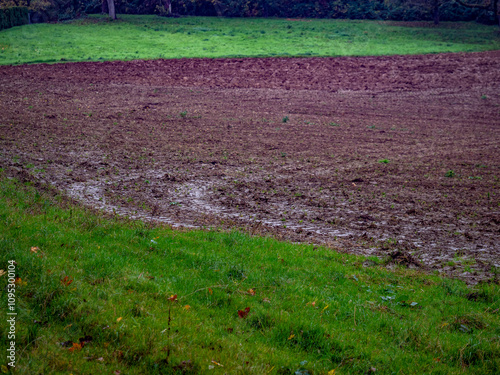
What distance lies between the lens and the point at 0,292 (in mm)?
4410

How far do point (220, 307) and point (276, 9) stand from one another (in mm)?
54707

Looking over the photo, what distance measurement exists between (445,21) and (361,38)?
1545cm

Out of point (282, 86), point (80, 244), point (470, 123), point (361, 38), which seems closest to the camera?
point (80, 244)

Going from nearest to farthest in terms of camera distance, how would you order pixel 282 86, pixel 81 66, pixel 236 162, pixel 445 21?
1. pixel 236 162
2. pixel 282 86
3. pixel 81 66
4. pixel 445 21

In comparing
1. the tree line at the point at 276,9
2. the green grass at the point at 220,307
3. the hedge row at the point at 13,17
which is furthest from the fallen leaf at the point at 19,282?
the tree line at the point at 276,9

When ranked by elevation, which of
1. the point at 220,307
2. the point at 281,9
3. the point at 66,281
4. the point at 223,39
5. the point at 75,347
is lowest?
the point at 220,307

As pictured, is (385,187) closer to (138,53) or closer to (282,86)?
(282,86)

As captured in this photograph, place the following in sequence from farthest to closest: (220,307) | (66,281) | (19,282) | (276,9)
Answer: (276,9)
(220,307)
(66,281)
(19,282)

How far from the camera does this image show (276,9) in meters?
53.7

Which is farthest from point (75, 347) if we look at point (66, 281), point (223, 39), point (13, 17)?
point (13, 17)

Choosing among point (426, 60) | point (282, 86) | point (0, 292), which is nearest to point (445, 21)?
point (426, 60)

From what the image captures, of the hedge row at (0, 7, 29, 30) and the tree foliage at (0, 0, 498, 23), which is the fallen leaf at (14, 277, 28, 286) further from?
the tree foliage at (0, 0, 498, 23)

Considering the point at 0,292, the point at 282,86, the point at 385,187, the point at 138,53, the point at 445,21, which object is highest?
the point at 445,21

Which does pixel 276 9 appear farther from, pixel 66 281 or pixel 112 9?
pixel 66 281
